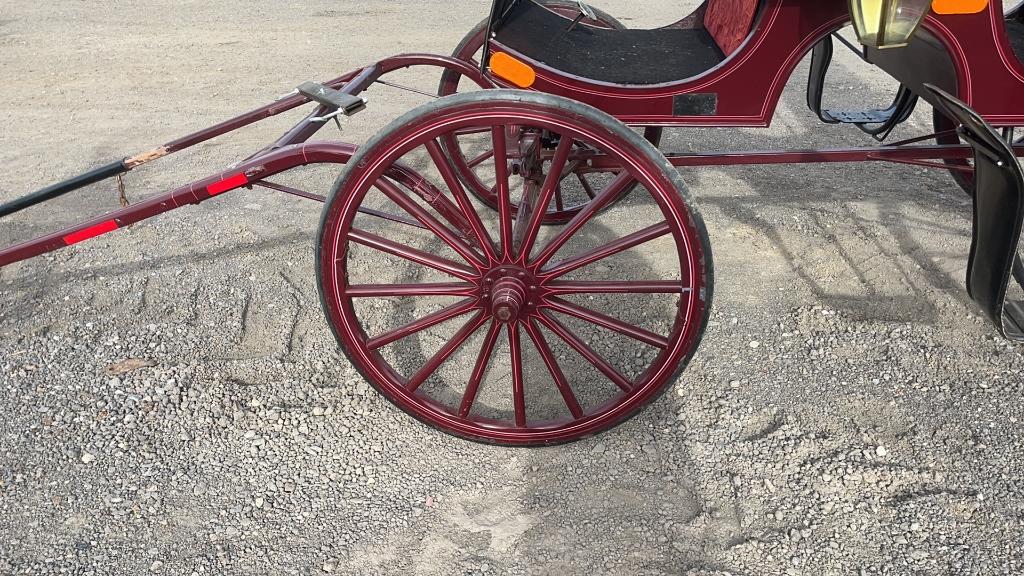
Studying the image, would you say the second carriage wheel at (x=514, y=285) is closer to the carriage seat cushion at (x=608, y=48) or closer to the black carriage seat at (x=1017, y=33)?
the carriage seat cushion at (x=608, y=48)

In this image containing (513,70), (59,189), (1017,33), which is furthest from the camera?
(1017,33)

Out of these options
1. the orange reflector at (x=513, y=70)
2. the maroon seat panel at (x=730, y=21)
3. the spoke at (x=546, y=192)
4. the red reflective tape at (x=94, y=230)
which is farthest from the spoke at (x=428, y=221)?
the maroon seat panel at (x=730, y=21)

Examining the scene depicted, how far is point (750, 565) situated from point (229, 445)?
4.49 feet

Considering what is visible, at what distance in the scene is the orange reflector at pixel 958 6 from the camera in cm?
192

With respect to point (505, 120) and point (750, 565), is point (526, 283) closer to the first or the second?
point (505, 120)

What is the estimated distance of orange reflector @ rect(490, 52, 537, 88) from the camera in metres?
2.14

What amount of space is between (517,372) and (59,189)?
141cm

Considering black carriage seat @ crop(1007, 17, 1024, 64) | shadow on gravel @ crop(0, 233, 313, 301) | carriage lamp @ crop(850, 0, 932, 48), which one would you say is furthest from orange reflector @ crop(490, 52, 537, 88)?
black carriage seat @ crop(1007, 17, 1024, 64)

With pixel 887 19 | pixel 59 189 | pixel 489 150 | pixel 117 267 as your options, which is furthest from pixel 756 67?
pixel 117 267

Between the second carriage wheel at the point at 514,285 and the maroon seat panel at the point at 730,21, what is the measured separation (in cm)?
51

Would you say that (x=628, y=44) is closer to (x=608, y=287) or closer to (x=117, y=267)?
(x=608, y=287)

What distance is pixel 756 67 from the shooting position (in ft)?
6.75

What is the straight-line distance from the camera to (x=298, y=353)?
2523 millimetres

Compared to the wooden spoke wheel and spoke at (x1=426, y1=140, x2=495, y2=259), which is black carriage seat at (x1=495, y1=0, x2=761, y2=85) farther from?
spoke at (x1=426, y1=140, x2=495, y2=259)
